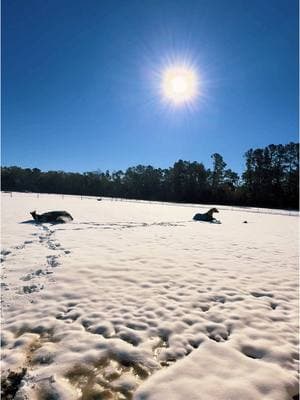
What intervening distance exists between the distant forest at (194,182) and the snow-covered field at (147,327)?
8279 centimetres

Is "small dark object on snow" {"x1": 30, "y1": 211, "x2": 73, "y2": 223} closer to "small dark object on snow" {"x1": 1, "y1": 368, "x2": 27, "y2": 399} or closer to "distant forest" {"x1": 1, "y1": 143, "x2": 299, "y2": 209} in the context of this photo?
"small dark object on snow" {"x1": 1, "y1": 368, "x2": 27, "y2": 399}

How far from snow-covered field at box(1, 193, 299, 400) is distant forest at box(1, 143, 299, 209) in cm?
8279

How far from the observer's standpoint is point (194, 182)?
110875 millimetres

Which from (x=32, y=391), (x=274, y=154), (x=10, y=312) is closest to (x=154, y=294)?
(x=10, y=312)

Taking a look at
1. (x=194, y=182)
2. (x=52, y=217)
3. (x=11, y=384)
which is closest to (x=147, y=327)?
(x=11, y=384)

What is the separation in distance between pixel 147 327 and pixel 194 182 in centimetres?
10720

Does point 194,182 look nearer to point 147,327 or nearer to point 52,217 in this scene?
point 52,217

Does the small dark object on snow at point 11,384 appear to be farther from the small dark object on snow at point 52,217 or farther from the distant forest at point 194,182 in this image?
the distant forest at point 194,182

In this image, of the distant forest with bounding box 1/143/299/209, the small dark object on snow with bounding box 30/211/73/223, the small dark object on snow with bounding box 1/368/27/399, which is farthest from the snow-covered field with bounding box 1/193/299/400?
the distant forest with bounding box 1/143/299/209

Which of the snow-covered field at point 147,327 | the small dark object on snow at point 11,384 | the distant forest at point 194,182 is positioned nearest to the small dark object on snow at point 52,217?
the snow-covered field at point 147,327

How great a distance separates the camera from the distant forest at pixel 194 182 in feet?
302

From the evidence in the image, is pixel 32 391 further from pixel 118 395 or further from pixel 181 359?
pixel 181 359

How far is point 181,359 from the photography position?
14.9 ft

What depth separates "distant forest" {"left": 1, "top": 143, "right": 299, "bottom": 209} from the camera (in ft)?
302
